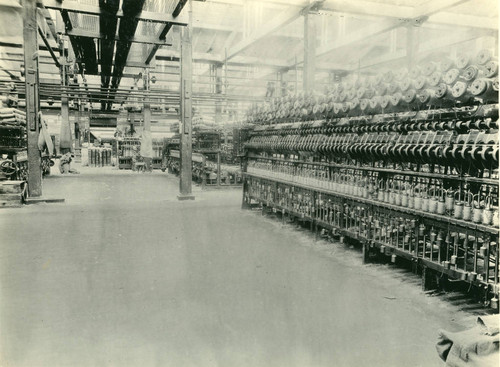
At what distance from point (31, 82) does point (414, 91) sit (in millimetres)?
7054

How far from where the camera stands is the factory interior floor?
2672 mm

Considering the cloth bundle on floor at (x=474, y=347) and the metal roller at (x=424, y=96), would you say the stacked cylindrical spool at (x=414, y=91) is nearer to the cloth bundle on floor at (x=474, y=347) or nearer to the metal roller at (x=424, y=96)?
the metal roller at (x=424, y=96)

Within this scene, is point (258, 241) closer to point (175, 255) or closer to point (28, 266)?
point (175, 255)

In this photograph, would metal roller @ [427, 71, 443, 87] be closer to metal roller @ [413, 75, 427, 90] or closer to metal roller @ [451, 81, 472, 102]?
metal roller @ [413, 75, 427, 90]

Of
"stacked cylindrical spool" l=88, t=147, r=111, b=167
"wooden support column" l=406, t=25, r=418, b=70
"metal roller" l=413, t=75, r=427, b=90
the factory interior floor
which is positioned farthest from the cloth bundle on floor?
"stacked cylindrical spool" l=88, t=147, r=111, b=167

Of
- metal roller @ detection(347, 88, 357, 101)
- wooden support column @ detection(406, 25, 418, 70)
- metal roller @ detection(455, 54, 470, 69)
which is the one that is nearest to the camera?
metal roller @ detection(455, 54, 470, 69)

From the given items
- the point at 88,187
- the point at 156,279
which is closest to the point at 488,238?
the point at 156,279

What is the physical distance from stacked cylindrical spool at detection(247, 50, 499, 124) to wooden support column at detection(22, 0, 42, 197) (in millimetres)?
5070

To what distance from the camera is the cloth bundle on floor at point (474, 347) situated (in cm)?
168

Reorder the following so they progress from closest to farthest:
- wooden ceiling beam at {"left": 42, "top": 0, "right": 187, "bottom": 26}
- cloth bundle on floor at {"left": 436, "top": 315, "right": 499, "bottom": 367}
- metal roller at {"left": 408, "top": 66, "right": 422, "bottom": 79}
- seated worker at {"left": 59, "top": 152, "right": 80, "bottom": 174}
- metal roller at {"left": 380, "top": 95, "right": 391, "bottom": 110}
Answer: cloth bundle on floor at {"left": 436, "top": 315, "right": 499, "bottom": 367} < metal roller at {"left": 408, "top": 66, "right": 422, "bottom": 79} < metal roller at {"left": 380, "top": 95, "right": 391, "bottom": 110} < wooden ceiling beam at {"left": 42, "top": 0, "right": 187, "bottom": 26} < seated worker at {"left": 59, "top": 152, "right": 80, "bottom": 174}

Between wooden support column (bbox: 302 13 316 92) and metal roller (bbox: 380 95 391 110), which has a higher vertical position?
wooden support column (bbox: 302 13 316 92)

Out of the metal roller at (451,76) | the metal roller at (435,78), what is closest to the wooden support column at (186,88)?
the metal roller at (435,78)

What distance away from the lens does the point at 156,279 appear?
158 inches

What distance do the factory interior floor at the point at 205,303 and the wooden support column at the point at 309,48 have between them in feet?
11.2
